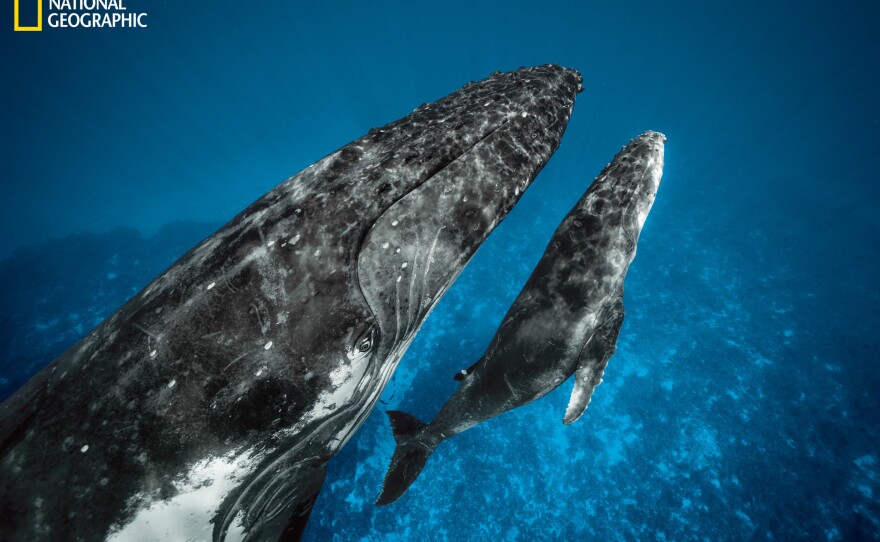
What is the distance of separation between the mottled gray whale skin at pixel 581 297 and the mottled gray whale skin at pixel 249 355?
5.07ft

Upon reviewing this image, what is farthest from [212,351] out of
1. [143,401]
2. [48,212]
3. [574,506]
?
[48,212]

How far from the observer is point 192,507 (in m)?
2.58

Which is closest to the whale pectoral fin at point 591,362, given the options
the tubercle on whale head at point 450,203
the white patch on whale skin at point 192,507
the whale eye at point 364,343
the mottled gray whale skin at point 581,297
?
the mottled gray whale skin at point 581,297

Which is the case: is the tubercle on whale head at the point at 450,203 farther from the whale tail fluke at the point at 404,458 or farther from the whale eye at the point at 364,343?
the whale tail fluke at the point at 404,458

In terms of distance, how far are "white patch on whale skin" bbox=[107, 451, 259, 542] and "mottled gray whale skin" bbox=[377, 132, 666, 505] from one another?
3277mm

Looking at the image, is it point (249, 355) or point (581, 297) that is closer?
point (249, 355)

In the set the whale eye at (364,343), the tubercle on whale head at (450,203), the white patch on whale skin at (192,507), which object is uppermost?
the tubercle on whale head at (450,203)

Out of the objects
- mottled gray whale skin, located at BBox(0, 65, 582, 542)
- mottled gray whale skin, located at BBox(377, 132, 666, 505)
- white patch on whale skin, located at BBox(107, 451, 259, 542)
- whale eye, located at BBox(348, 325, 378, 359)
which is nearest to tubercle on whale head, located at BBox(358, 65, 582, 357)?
mottled gray whale skin, located at BBox(0, 65, 582, 542)

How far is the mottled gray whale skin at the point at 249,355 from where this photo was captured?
2.21 meters

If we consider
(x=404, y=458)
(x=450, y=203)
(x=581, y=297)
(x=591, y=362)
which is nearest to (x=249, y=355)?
(x=450, y=203)

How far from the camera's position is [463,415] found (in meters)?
6.08

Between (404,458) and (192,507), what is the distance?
218 inches

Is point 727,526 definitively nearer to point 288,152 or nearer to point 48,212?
point 288,152

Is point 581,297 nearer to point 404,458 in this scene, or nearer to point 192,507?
point 192,507
